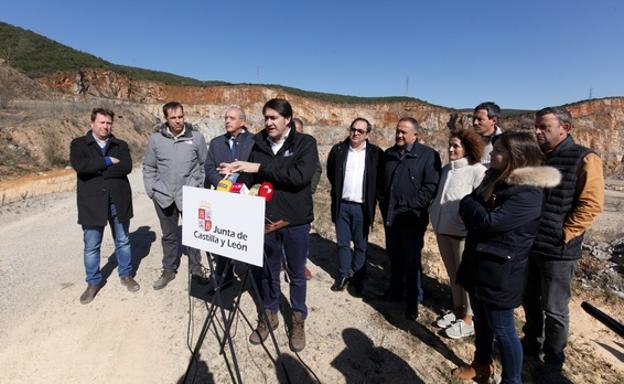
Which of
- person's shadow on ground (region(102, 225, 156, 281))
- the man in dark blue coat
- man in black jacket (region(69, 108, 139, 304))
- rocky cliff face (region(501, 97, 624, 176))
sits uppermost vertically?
rocky cliff face (region(501, 97, 624, 176))

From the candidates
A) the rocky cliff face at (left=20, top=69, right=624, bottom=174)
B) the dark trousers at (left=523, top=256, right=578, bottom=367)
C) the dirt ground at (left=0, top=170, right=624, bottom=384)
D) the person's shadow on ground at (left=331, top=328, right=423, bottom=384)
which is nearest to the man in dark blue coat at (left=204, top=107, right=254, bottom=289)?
the dirt ground at (left=0, top=170, right=624, bottom=384)

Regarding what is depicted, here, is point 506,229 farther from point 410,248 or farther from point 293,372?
point 293,372

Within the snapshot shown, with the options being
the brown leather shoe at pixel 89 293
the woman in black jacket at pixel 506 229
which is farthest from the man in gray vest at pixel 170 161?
the woman in black jacket at pixel 506 229

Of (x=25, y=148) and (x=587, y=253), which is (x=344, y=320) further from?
(x=25, y=148)

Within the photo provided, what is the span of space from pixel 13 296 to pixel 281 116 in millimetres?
4100

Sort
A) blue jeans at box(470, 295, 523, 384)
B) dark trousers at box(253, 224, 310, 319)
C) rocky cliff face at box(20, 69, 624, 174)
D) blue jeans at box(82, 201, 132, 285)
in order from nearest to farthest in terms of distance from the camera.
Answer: blue jeans at box(470, 295, 523, 384)
dark trousers at box(253, 224, 310, 319)
blue jeans at box(82, 201, 132, 285)
rocky cliff face at box(20, 69, 624, 174)

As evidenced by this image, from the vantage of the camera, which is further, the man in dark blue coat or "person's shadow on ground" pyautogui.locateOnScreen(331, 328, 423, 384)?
the man in dark blue coat

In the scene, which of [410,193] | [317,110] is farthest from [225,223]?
[317,110]

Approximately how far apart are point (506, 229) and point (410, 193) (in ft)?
4.77

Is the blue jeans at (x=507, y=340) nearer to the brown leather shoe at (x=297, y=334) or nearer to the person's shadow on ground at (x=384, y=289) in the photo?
the person's shadow on ground at (x=384, y=289)

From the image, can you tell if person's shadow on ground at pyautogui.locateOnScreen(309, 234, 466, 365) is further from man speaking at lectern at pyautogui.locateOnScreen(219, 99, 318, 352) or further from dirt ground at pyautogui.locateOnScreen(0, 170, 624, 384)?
man speaking at lectern at pyautogui.locateOnScreen(219, 99, 318, 352)

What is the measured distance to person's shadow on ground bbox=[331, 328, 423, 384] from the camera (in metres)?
2.97

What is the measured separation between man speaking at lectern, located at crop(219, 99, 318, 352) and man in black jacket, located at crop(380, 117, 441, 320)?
121cm

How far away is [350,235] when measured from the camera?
4.27 metres
